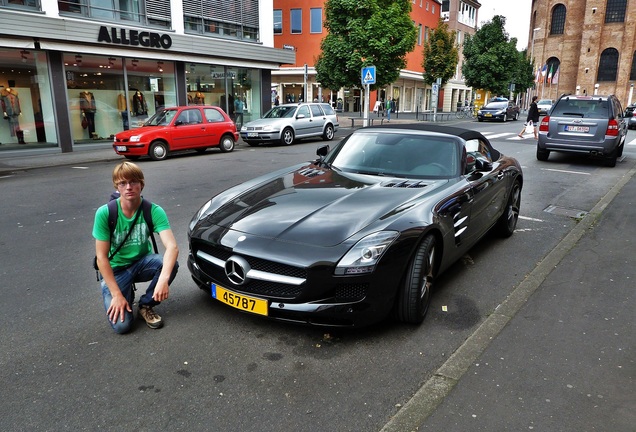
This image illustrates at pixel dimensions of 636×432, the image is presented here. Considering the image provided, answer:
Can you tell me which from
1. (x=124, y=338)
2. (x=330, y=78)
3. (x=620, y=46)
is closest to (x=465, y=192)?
(x=124, y=338)

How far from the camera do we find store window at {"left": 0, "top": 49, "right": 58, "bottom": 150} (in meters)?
15.7

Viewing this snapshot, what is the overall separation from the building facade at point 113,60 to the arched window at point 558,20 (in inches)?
2552

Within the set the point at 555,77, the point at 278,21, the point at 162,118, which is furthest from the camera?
the point at 555,77

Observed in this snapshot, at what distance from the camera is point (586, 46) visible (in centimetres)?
6831

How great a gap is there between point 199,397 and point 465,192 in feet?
9.84

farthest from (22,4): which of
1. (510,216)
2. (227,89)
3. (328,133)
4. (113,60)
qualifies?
(510,216)

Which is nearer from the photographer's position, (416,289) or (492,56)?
(416,289)

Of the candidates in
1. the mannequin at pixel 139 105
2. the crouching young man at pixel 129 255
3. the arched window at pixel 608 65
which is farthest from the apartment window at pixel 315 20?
the arched window at pixel 608 65

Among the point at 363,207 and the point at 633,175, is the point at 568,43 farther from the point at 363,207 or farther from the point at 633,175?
the point at 363,207

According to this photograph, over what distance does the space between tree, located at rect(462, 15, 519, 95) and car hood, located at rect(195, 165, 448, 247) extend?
42.8 metres

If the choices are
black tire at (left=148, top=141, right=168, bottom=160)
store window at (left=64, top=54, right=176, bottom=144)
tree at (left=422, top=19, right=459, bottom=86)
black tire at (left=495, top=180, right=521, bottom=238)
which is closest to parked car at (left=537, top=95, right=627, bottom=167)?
black tire at (left=495, top=180, right=521, bottom=238)

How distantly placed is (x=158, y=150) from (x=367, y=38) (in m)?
15.0

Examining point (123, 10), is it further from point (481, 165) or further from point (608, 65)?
point (608, 65)

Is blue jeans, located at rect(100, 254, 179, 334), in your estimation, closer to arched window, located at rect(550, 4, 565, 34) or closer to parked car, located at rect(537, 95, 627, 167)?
parked car, located at rect(537, 95, 627, 167)
